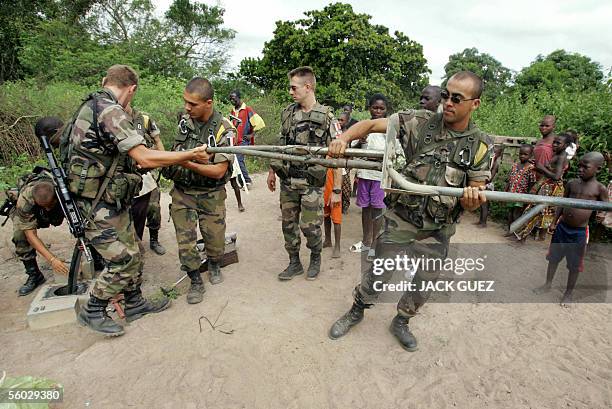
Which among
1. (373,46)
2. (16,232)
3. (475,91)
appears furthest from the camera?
(373,46)

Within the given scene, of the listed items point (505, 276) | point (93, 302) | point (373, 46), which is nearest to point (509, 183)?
point (505, 276)

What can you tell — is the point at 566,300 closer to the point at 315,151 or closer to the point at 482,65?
the point at 315,151

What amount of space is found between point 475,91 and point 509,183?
369cm

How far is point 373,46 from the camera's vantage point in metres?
19.4

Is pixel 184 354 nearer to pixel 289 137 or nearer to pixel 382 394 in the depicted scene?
pixel 382 394

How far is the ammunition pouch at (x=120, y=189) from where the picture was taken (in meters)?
3.04

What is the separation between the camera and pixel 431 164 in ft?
8.94

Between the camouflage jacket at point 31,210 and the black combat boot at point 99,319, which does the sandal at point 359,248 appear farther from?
the camouflage jacket at point 31,210

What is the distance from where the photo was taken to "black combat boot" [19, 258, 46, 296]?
3.96m

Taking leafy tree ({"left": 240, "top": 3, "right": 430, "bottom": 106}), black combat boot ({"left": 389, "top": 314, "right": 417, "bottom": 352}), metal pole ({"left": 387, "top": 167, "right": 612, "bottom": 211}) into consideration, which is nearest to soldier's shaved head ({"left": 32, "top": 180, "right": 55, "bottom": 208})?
metal pole ({"left": 387, "top": 167, "right": 612, "bottom": 211})

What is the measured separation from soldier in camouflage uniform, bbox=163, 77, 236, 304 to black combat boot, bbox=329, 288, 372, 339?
1432mm

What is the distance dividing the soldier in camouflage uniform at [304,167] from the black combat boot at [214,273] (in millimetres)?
879

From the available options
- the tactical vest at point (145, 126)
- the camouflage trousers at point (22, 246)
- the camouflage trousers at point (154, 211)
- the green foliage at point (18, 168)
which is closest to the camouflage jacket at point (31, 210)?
the camouflage trousers at point (22, 246)

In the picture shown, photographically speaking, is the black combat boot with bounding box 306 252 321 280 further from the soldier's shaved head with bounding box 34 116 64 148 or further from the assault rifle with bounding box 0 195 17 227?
the assault rifle with bounding box 0 195 17 227
